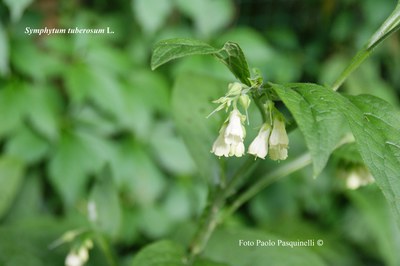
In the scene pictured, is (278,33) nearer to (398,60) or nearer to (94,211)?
(398,60)

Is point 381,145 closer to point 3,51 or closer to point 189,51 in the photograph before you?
point 189,51

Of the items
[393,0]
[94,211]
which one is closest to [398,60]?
[393,0]

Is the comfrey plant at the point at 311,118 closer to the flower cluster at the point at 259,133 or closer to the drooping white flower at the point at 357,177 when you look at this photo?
the flower cluster at the point at 259,133

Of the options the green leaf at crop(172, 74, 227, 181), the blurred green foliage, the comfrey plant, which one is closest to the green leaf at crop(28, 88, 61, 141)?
the blurred green foliage

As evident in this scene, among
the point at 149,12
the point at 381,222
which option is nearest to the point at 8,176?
the point at 149,12

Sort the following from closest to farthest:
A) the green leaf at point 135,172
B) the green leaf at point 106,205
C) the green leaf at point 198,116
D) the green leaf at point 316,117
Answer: the green leaf at point 316,117
the green leaf at point 198,116
the green leaf at point 106,205
the green leaf at point 135,172

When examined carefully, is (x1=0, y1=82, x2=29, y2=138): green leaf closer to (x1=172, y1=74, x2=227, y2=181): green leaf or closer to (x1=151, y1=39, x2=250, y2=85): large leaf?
(x1=172, y1=74, x2=227, y2=181): green leaf

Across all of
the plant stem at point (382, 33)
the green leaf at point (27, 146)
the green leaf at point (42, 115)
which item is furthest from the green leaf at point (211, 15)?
the plant stem at point (382, 33)
